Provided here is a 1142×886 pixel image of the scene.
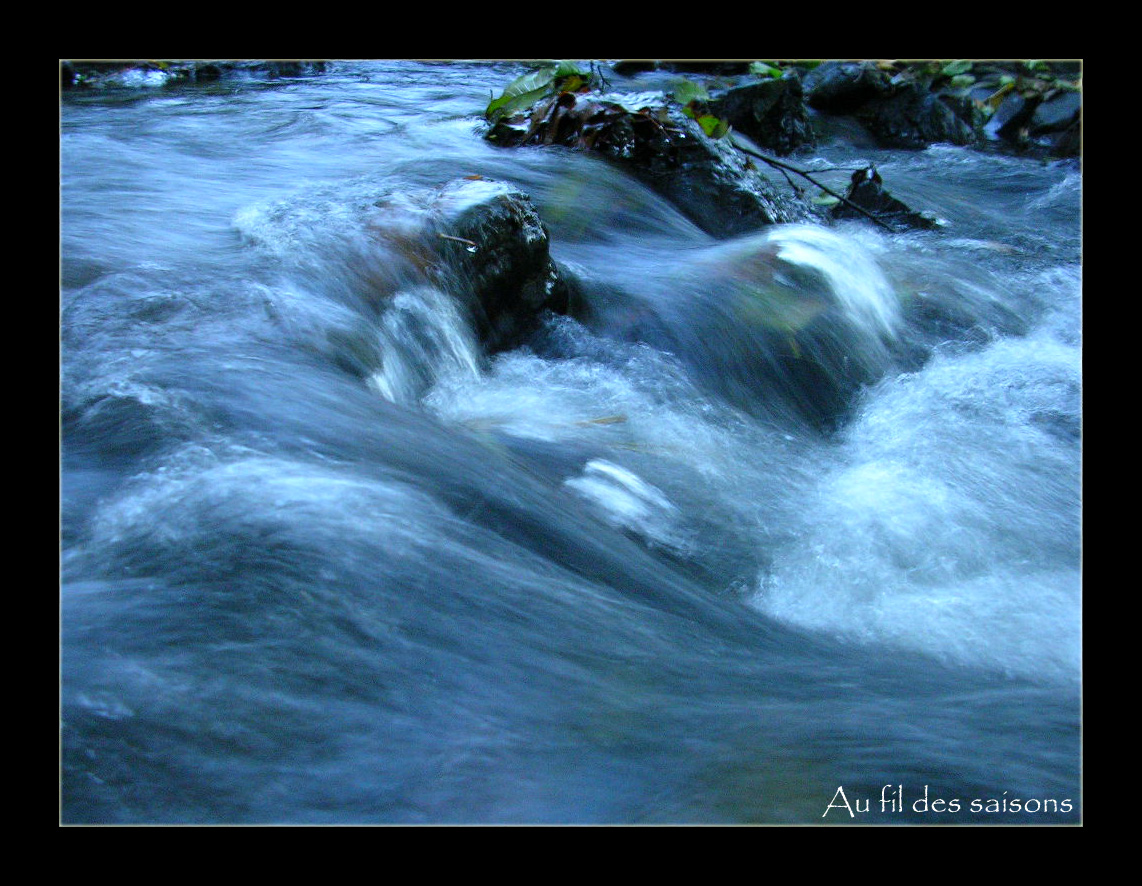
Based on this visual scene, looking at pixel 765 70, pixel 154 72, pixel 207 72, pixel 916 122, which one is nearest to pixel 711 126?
pixel 765 70

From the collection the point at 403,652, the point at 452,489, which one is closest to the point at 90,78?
the point at 452,489

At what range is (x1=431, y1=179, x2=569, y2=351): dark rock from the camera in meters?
2.97

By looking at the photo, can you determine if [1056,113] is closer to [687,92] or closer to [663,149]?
[687,92]

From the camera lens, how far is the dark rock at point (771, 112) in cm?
547

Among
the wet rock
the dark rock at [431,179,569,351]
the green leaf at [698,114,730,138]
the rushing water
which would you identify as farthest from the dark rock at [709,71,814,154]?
the wet rock

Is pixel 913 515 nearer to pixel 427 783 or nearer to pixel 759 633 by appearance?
pixel 759 633

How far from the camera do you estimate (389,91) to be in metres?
3.84

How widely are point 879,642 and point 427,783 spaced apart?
101cm

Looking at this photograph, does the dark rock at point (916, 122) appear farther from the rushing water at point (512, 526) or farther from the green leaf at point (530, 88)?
the rushing water at point (512, 526)

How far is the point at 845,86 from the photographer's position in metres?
6.07

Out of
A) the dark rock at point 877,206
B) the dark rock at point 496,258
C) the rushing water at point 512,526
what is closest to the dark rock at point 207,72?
the rushing water at point 512,526

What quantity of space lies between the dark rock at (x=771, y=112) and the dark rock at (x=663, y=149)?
112cm

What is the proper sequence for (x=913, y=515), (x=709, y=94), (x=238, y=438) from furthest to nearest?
1. (x=709, y=94)
2. (x=913, y=515)
3. (x=238, y=438)

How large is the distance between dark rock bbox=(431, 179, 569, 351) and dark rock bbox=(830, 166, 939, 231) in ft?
6.74
